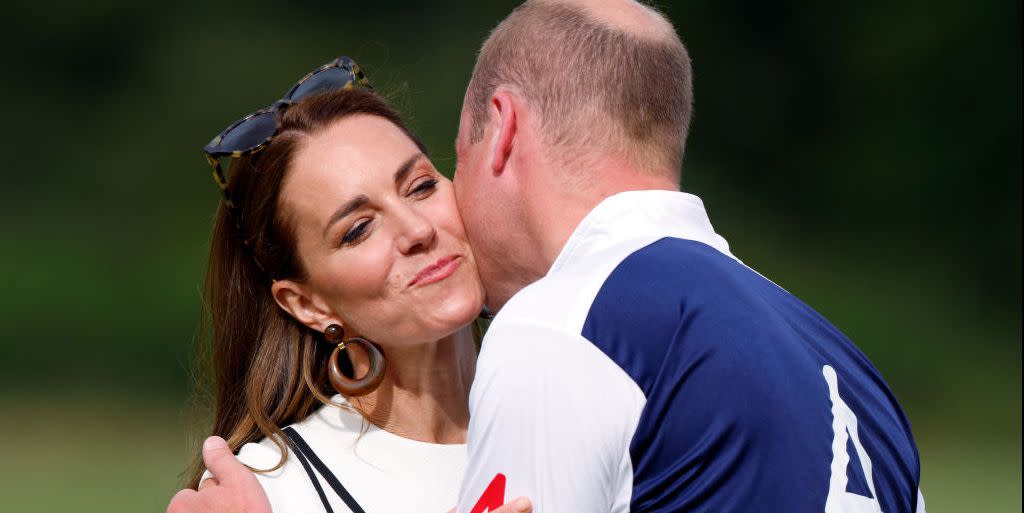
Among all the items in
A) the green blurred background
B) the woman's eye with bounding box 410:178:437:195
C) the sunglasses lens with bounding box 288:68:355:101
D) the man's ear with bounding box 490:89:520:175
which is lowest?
the green blurred background

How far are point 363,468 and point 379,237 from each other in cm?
51

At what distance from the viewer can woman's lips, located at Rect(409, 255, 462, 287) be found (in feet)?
8.97

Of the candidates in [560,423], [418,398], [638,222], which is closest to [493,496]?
[560,423]

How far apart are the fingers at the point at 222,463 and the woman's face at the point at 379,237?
1.40ft

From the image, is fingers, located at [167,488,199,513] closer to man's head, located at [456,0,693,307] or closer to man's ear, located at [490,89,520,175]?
man's head, located at [456,0,693,307]

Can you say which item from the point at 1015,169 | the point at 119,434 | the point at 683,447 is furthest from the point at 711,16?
the point at 683,447

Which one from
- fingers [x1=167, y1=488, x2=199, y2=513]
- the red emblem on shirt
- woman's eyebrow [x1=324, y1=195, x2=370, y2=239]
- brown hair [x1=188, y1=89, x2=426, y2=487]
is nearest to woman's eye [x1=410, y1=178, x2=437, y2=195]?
woman's eyebrow [x1=324, y1=195, x2=370, y2=239]

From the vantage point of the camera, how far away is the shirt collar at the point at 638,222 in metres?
2.00

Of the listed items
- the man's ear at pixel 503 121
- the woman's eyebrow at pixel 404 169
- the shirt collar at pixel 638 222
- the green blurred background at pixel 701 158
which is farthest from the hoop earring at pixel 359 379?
the green blurred background at pixel 701 158

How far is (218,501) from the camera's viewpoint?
2.56 metres

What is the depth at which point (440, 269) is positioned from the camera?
274cm

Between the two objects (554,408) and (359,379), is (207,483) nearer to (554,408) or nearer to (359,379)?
(359,379)

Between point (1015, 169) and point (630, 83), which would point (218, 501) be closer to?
point (630, 83)

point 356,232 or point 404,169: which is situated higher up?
point 404,169
